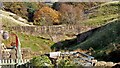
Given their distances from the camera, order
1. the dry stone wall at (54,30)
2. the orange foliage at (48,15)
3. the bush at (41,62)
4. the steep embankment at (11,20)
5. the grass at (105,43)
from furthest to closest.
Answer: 1. the orange foliage at (48,15)
2. the steep embankment at (11,20)
3. the dry stone wall at (54,30)
4. the grass at (105,43)
5. the bush at (41,62)

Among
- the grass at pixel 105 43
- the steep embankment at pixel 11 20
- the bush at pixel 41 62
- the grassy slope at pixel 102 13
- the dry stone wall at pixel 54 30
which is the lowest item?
the dry stone wall at pixel 54 30

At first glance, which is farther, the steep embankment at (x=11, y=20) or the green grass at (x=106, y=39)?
the steep embankment at (x=11, y=20)

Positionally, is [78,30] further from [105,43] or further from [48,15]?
[105,43]

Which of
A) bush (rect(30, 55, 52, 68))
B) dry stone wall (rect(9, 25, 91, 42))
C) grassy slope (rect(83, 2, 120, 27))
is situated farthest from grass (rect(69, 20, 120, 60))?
grassy slope (rect(83, 2, 120, 27))

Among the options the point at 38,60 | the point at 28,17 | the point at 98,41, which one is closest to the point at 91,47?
the point at 98,41

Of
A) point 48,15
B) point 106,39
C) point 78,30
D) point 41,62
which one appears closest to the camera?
point 41,62

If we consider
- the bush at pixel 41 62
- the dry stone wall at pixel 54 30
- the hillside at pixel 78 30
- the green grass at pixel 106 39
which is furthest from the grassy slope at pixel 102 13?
the bush at pixel 41 62

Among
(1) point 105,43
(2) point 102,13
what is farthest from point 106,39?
(2) point 102,13

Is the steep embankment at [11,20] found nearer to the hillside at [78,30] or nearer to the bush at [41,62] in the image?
the hillside at [78,30]

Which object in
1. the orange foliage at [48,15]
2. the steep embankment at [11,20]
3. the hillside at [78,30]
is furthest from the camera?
the orange foliage at [48,15]

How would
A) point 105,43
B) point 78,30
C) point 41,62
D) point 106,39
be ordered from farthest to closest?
point 78,30 < point 106,39 < point 105,43 < point 41,62
